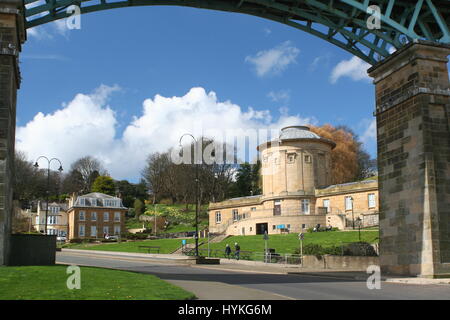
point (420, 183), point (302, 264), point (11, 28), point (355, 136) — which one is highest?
point (355, 136)

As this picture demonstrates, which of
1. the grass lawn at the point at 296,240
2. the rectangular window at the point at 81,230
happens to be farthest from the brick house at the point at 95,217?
the grass lawn at the point at 296,240

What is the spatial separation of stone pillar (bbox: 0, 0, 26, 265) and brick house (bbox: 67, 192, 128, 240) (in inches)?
2670

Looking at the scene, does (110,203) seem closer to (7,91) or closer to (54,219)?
(54,219)

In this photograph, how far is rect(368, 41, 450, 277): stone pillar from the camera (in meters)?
19.4

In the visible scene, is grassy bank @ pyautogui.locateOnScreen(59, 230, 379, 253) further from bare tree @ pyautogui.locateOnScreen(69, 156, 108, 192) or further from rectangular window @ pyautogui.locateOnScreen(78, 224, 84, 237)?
bare tree @ pyautogui.locateOnScreen(69, 156, 108, 192)

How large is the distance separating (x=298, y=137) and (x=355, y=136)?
109 feet

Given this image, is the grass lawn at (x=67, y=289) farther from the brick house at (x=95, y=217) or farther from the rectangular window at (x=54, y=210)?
the rectangular window at (x=54, y=210)

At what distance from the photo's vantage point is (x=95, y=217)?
85.9 meters

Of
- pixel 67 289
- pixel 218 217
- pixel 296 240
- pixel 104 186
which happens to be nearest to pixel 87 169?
pixel 104 186

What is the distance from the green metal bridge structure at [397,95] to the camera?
18172 mm

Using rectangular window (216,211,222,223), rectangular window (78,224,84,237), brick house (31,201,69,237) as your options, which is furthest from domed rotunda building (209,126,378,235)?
brick house (31,201,69,237)

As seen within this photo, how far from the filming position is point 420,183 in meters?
19.9
